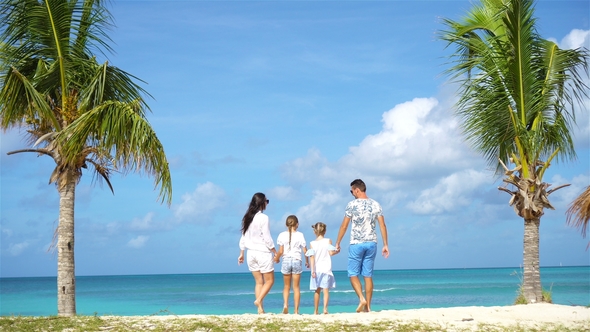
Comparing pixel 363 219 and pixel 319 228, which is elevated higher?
pixel 363 219

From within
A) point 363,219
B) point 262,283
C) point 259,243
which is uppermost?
point 363,219

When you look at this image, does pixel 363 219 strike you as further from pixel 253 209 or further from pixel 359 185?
pixel 253 209

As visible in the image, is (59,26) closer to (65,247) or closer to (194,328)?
(65,247)

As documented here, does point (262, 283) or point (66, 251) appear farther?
point (66, 251)

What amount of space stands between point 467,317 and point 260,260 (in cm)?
332

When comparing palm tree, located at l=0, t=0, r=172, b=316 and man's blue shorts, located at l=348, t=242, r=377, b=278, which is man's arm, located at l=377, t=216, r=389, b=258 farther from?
palm tree, located at l=0, t=0, r=172, b=316

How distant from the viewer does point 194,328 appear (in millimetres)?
8391

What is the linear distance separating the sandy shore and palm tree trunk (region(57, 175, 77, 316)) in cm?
239

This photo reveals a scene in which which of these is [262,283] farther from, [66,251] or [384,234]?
[66,251]

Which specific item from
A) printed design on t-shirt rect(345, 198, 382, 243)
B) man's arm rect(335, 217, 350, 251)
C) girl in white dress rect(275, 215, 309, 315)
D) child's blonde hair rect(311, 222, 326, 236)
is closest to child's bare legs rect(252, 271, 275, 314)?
girl in white dress rect(275, 215, 309, 315)

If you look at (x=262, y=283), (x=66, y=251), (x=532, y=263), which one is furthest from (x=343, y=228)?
(x=532, y=263)

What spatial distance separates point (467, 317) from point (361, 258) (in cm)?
187

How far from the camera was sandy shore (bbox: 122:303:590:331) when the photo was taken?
8992 mm

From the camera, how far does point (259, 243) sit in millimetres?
9867
